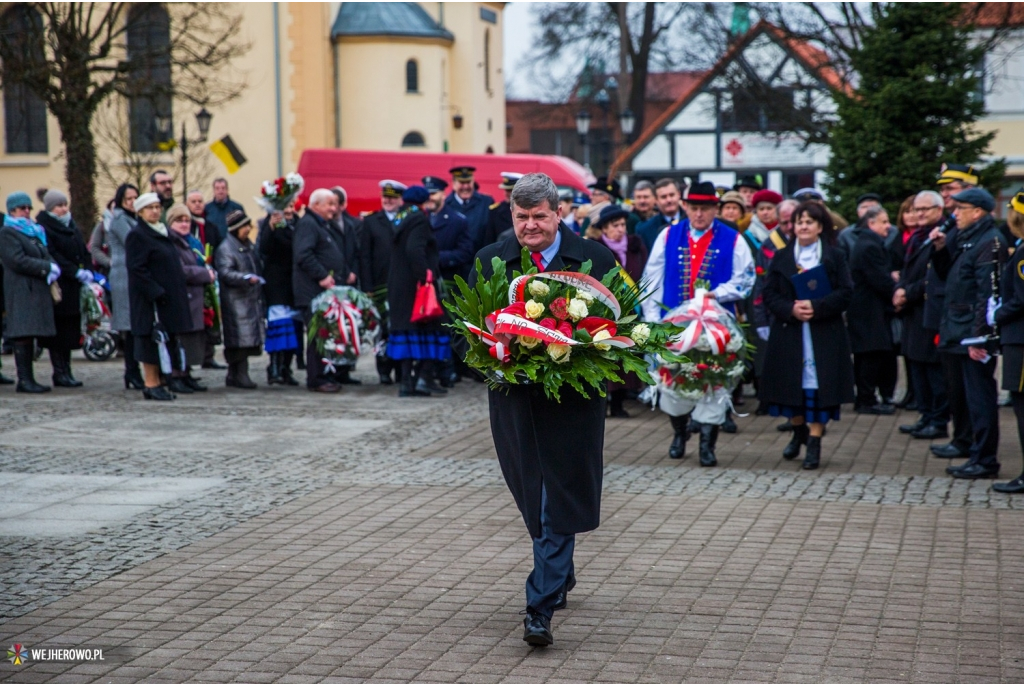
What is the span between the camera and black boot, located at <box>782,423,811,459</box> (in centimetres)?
989

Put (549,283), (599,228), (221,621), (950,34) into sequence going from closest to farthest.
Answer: (549,283), (221,621), (599,228), (950,34)

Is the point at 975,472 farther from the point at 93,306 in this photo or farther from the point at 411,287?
the point at 93,306

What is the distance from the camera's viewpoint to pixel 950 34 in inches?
617

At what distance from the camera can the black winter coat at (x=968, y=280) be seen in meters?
9.31

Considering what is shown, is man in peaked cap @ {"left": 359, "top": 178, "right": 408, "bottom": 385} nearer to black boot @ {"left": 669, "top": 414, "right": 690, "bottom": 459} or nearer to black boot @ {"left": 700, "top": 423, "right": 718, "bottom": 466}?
black boot @ {"left": 669, "top": 414, "right": 690, "bottom": 459}

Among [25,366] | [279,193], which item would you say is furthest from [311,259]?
[25,366]

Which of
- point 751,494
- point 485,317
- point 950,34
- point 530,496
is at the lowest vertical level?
point 751,494

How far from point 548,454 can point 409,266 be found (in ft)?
26.4

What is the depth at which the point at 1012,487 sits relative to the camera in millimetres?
8703

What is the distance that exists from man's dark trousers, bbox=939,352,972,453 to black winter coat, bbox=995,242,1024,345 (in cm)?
126

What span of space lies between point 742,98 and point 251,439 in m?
20.9

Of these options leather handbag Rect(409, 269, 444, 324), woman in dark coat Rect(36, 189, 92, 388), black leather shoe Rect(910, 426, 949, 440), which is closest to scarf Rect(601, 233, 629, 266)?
leather handbag Rect(409, 269, 444, 324)

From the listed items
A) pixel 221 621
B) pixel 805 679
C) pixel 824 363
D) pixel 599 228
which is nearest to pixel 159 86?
pixel 599 228

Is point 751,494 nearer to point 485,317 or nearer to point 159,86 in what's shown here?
point 485,317
